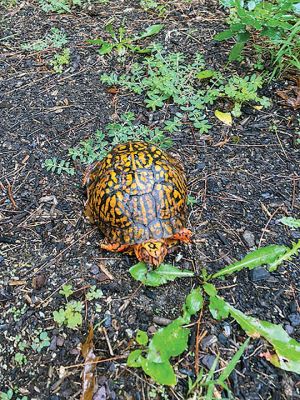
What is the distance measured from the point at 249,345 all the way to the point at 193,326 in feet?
0.91

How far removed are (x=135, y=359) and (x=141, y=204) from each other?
0.76 meters

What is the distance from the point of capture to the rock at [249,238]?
8.35 feet

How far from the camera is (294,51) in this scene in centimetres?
355

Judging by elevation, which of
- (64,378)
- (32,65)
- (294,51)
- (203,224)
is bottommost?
(64,378)

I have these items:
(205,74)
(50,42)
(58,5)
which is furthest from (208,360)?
(58,5)

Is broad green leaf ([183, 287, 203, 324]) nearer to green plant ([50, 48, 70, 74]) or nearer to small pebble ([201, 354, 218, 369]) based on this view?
small pebble ([201, 354, 218, 369])

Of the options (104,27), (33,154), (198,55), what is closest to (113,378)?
(33,154)

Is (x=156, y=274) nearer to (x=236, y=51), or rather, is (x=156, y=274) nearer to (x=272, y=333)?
(x=272, y=333)

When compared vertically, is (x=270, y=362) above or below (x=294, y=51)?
below

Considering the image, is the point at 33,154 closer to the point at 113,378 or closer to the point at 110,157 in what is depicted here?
the point at 110,157

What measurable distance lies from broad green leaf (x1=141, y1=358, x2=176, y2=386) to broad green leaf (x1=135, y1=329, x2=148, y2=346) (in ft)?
0.29

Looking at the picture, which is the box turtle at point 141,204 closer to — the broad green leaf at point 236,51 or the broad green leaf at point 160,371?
the broad green leaf at point 160,371

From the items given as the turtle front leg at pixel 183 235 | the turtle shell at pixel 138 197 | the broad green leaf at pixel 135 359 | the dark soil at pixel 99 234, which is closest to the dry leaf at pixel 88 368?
the dark soil at pixel 99 234

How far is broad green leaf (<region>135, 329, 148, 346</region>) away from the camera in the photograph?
208cm
